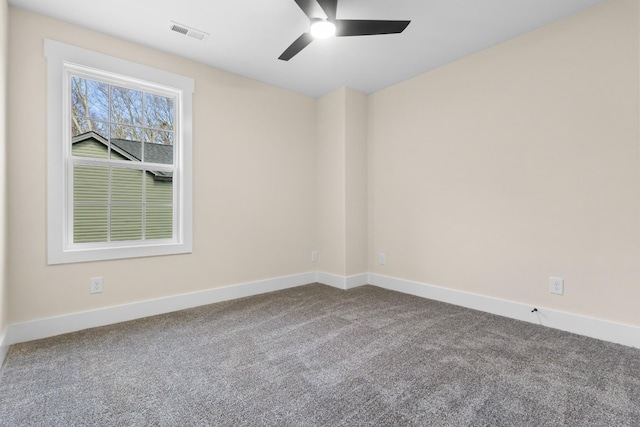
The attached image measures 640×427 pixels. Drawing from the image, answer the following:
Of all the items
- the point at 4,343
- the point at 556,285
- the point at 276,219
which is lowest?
the point at 4,343

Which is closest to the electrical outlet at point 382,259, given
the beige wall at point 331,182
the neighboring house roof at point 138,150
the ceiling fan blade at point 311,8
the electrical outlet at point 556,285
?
the beige wall at point 331,182

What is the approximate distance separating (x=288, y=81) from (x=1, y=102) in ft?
8.16

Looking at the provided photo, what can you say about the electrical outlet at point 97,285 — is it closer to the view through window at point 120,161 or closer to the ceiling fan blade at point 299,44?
the view through window at point 120,161

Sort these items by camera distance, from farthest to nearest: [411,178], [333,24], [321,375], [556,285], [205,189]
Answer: [411,178] < [205,189] < [556,285] < [333,24] < [321,375]

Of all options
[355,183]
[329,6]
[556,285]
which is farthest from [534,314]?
[329,6]

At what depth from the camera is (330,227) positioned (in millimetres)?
3980

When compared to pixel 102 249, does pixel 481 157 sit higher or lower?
higher

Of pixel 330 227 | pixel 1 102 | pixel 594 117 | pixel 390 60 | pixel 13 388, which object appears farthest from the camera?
pixel 330 227

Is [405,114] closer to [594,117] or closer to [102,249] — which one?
[594,117]

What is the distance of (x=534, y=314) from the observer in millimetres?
2586

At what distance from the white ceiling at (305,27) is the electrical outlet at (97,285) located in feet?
6.82

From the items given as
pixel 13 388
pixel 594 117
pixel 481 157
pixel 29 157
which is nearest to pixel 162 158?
pixel 29 157

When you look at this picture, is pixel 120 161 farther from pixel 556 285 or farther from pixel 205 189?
pixel 556 285

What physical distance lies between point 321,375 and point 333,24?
223 centimetres
